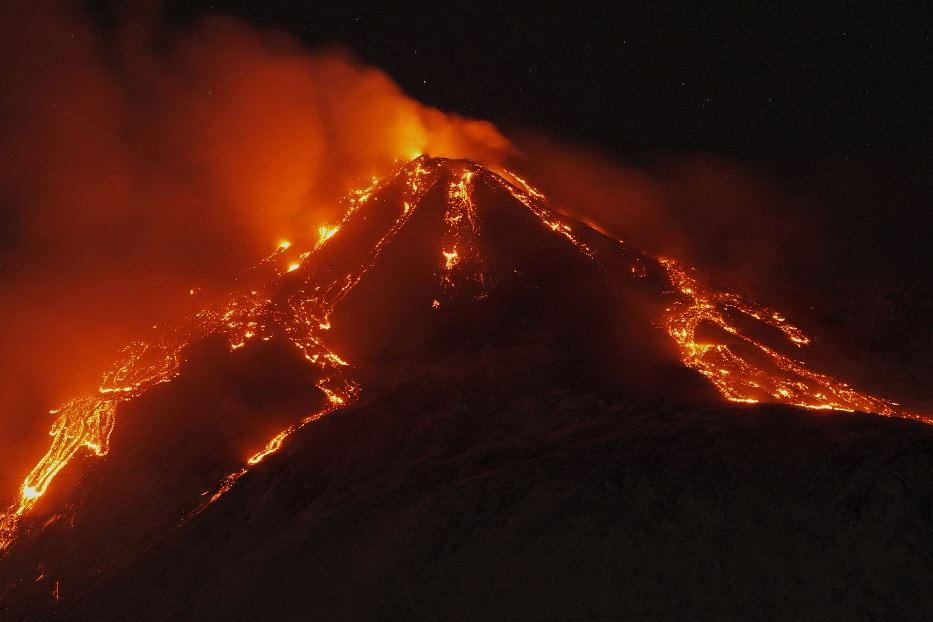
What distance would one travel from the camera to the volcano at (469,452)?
33.4m

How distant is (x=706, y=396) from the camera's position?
165 ft

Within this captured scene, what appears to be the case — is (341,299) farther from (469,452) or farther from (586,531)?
(586,531)

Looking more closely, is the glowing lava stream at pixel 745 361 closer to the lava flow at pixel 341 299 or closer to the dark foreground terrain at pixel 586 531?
the lava flow at pixel 341 299

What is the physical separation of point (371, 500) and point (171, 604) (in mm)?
9578

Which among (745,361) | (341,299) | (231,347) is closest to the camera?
(745,361)

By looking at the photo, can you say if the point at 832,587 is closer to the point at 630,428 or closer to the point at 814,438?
Answer: the point at 814,438

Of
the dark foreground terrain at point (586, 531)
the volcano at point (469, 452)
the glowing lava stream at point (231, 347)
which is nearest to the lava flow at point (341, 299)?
the glowing lava stream at point (231, 347)

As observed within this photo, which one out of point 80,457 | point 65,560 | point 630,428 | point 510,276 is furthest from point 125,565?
point 510,276

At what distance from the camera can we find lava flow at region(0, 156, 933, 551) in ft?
195

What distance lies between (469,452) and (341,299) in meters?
34.9

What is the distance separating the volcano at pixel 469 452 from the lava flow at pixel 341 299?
0.32 metres

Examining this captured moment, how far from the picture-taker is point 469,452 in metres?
49.3

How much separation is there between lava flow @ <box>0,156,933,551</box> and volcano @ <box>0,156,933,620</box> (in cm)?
32

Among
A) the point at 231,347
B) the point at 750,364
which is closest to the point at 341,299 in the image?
the point at 231,347
